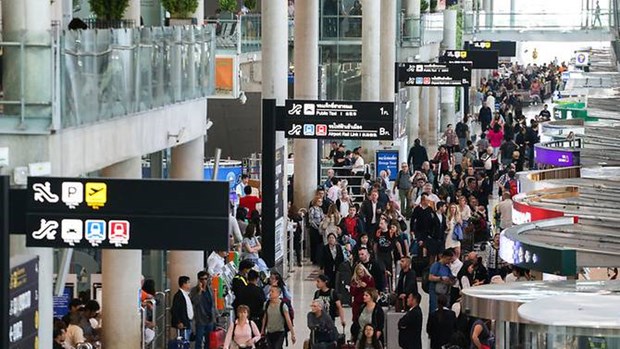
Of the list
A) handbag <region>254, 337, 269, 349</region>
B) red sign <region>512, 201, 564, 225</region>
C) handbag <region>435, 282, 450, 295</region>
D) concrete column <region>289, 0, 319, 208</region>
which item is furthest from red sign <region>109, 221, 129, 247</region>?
concrete column <region>289, 0, 319, 208</region>

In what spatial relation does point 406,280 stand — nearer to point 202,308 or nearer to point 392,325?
point 392,325

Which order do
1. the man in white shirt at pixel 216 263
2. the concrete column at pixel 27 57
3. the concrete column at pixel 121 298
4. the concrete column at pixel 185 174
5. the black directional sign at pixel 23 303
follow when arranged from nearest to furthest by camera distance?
the black directional sign at pixel 23 303 < the concrete column at pixel 27 57 < the concrete column at pixel 121 298 < the man in white shirt at pixel 216 263 < the concrete column at pixel 185 174

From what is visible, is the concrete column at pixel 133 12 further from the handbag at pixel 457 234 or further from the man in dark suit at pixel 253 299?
the handbag at pixel 457 234

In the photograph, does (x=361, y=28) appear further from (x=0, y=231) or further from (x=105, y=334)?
(x=0, y=231)

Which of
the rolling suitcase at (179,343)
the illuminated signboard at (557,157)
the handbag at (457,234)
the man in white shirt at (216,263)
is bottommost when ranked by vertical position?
the rolling suitcase at (179,343)

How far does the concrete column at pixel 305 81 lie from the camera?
3581cm

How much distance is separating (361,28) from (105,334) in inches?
1037

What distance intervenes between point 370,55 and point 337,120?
1400 centimetres

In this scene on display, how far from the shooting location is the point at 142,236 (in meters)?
13.8

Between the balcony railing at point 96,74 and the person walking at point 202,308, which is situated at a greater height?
the balcony railing at point 96,74

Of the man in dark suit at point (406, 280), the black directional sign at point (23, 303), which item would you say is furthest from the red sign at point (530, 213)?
the black directional sign at point (23, 303)

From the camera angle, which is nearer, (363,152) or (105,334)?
(105,334)

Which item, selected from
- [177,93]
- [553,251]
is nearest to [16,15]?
[553,251]

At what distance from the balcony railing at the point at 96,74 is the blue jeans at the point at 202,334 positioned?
281 cm
